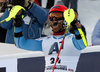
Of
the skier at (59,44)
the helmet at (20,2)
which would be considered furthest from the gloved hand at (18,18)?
the helmet at (20,2)

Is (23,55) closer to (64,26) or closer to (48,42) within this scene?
(48,42)

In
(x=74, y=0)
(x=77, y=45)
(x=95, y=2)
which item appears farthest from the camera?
(x=95, y=2)

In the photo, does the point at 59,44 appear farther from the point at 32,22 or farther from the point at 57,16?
the point at 32,22

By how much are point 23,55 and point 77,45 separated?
66 centimetres

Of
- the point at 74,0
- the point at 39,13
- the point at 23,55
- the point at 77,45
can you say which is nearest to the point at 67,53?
the point at 77,45

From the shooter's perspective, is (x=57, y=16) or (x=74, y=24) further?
(x=57, y=16)

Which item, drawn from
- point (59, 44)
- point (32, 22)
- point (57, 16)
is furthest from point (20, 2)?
point (59, 44)

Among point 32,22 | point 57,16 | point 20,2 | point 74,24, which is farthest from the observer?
point 32,22

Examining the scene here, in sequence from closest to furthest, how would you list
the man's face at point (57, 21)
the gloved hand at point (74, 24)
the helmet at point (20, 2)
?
the gloved hand at point (74, 24) → the man's face at point (57, 21) → the helmet at point (20, 2)

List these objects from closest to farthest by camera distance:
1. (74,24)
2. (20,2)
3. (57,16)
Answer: (74,24), (57,16), (20,2)

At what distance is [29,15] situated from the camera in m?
Result: 3.09

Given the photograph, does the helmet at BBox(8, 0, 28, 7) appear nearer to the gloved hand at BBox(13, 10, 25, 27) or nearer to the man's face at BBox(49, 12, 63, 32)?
the gloved hand at BBox(13, 10, 25, 27)

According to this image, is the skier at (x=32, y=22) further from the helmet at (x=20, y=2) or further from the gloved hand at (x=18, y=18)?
the gloved hand at (x=18, y=18)

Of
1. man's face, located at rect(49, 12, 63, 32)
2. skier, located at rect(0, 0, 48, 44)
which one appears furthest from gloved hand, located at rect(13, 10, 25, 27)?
skier, located at rect(0, 0, 48, 44)
